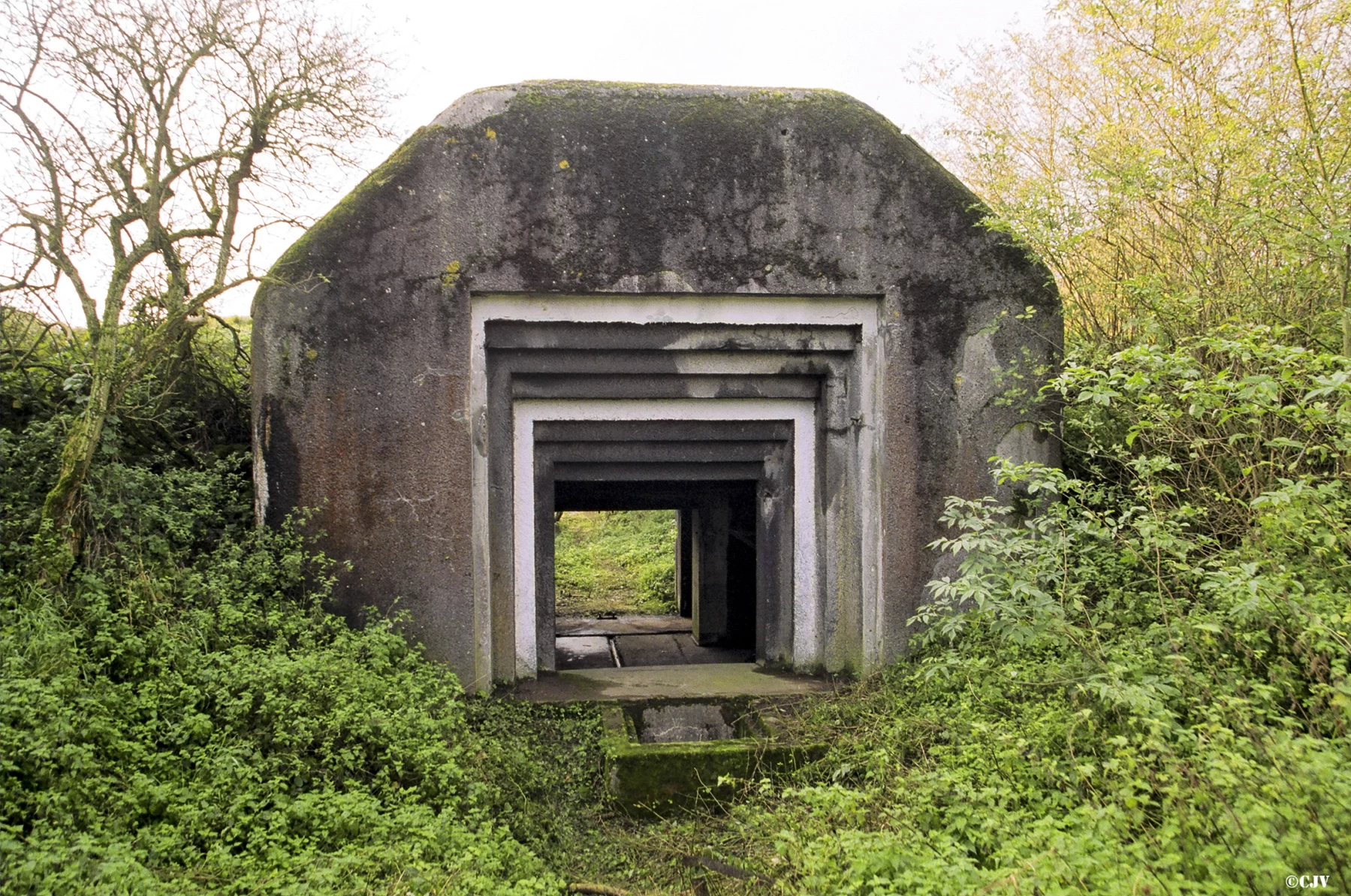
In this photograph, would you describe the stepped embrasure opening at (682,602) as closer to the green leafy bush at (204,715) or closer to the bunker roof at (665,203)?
the green leafy bush at (204,715)

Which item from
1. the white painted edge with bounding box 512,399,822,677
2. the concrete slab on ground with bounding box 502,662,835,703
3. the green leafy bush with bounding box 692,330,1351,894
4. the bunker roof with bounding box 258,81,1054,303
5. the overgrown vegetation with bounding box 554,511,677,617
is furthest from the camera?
the overgrown vegetation with bounding box 554,511,677,617

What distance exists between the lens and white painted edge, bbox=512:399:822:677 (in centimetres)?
541

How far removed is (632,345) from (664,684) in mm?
2123

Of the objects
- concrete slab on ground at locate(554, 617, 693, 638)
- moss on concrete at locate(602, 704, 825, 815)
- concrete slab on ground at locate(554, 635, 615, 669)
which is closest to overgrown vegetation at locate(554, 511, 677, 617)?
concrete slab on ground at locate(554, 617, 693, 638)

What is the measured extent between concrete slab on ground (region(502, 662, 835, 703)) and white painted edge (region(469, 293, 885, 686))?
0.90ft

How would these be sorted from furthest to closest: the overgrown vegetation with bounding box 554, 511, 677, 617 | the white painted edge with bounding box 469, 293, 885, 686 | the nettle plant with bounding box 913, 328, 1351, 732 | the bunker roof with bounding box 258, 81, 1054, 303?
the overgrown vegetation with bounding box 554, 511, 677, 617 → the white painted edge with bounding box 469, 293, 885, 686 → the bunker roof with bounding box 258, 81, 1054, 303 → the nettle plant with bounding box 913, 328, 1351, 732

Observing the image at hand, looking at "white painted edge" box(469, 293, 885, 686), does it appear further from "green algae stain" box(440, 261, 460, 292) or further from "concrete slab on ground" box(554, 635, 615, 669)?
"concrete slab on ground" box(554, 635, 615, 669)

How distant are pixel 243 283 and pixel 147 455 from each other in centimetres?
121

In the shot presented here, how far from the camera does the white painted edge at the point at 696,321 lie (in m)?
4.93

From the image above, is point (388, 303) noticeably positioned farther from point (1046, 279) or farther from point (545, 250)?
point (1046, 279)

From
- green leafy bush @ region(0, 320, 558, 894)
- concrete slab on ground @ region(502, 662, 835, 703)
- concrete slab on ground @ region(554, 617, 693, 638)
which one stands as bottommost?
concrete slab on ground @ region(554, 617, 693, 638)

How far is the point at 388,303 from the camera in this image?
186 inches

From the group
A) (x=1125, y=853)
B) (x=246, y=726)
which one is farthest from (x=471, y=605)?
(x=1125, y=853)

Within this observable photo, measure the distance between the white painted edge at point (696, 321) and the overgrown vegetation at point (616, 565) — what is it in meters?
4.58
